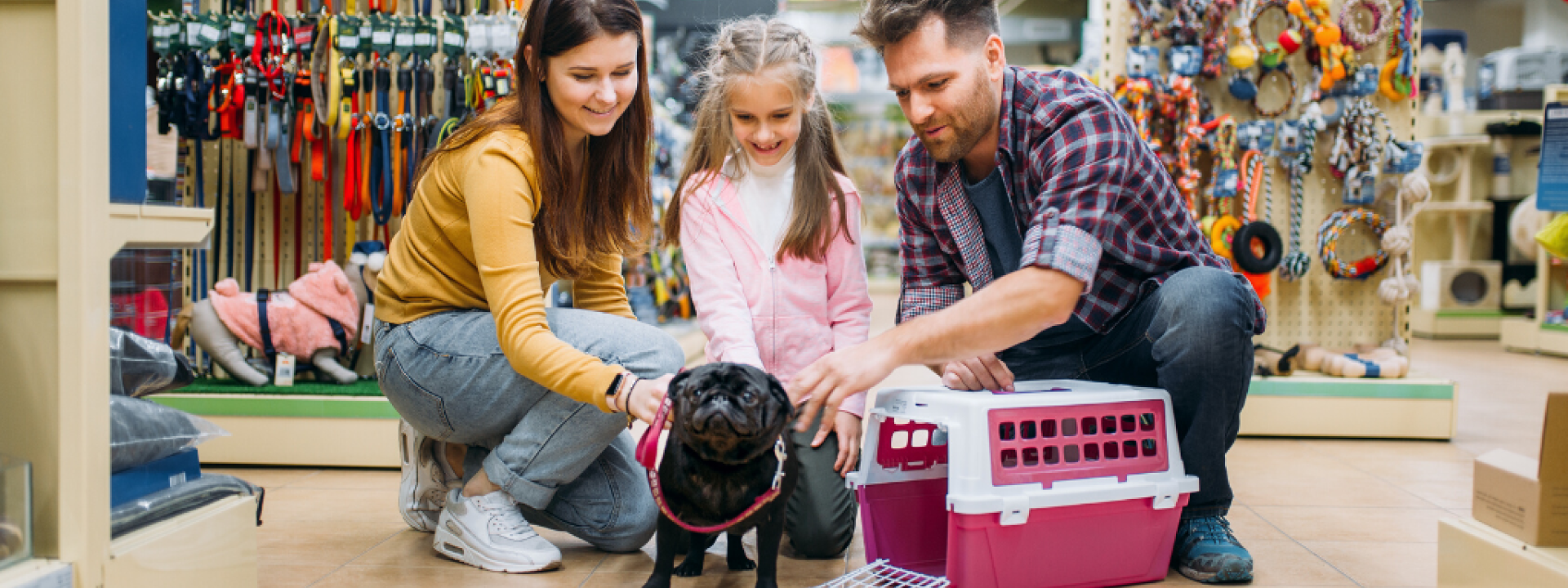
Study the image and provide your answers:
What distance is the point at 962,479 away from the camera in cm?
149

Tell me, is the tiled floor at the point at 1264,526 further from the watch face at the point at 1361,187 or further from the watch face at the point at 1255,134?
the watch face at the point at 1255,134

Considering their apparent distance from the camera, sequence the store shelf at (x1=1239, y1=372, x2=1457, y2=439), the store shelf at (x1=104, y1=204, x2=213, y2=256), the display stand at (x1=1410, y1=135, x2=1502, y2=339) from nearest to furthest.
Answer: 1. the store shelf at (x1=104, y1=204, x2=213, y2=256)
2. the store shelf at (x1=1239, y1=372, x2=1457, y2=439)
3. the display stand at (x1=1410, y1=135, x2=1502, y2=339)

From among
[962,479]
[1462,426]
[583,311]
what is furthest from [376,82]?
[1462,426]

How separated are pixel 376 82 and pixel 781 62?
5.26 ft

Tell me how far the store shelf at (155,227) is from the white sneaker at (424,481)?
0.73m

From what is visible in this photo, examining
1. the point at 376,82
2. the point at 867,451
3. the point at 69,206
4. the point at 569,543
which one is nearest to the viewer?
the point at 69,206

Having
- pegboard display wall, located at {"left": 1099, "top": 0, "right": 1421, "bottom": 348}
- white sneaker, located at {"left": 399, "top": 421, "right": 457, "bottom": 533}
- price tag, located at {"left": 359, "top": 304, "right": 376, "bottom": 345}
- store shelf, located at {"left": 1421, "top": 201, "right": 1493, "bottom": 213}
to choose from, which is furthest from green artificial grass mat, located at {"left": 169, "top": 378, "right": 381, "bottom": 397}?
store shelf, located at {"left": 1421, "top": 201, "right": 1493, "bottom": 213}

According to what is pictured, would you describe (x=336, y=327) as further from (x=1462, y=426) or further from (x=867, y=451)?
(x=1462, y=426)

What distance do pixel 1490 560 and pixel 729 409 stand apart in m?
1.14

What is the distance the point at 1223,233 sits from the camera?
3539 millimetres

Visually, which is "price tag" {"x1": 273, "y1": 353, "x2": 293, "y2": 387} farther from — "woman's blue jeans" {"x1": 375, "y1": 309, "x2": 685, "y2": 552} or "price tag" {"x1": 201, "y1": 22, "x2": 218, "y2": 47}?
"woman's blue jeans" {"x1": 375, "y1": 309, "x2": 685, "y2": 552}

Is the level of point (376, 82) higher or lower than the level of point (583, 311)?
higher

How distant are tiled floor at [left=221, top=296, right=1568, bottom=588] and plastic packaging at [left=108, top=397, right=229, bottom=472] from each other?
39 centimetres

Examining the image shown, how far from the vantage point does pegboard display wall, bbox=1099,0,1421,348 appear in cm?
361
